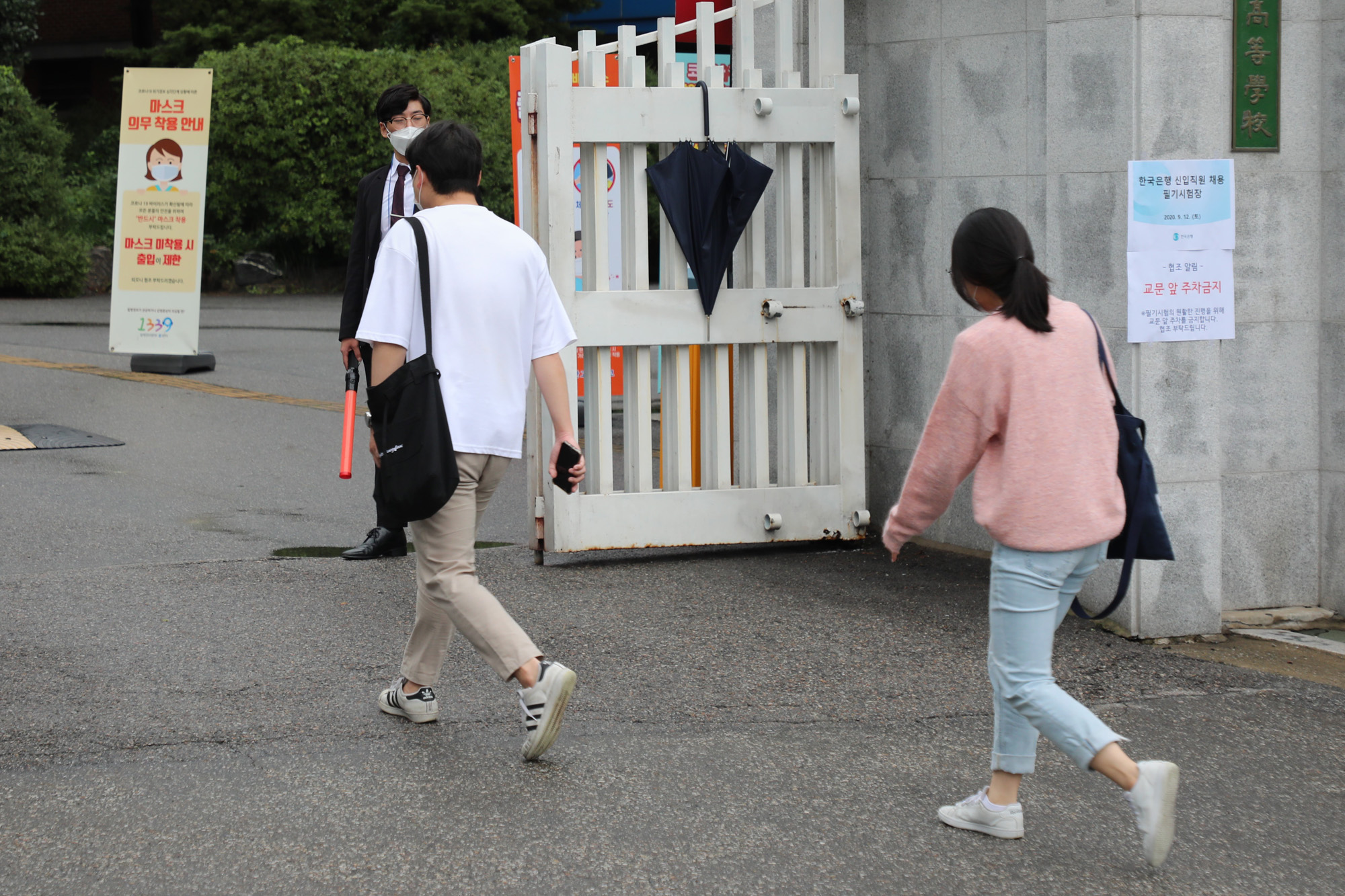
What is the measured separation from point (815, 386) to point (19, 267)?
16.3 metres

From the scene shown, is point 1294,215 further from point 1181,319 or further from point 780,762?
point 780,762

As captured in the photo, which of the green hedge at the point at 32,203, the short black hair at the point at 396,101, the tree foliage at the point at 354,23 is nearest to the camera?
the short black hair at the point at 396,101

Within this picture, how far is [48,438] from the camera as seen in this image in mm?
9953

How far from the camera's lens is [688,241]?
6645 mm

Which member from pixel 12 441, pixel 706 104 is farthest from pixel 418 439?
pixel 12 441

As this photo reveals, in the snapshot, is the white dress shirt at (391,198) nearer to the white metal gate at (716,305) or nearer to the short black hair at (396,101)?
the short black hair at (396,101)

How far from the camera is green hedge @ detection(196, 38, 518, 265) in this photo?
76.0ft

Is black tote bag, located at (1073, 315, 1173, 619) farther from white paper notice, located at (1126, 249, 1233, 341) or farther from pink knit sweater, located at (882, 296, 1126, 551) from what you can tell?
white paper notice, located at (1126, 249, 1233, 341)

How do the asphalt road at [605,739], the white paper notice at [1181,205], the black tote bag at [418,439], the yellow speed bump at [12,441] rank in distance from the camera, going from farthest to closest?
the yellow speed bump at [12,441], the white paper notice at [1181,205], the black tote bag at [418,439], the asphalt road at [605,739]

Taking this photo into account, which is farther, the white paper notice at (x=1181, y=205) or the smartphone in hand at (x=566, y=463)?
the white paper notice at (x=1181, y=205)

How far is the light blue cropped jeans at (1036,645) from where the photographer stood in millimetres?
3650

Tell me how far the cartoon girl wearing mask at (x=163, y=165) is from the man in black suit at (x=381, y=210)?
245 inches

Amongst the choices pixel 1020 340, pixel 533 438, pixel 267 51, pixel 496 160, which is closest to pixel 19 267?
pixel 267 51

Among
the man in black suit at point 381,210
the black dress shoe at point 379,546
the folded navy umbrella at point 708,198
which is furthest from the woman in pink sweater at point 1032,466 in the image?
the black dress shoe at point 379,546
